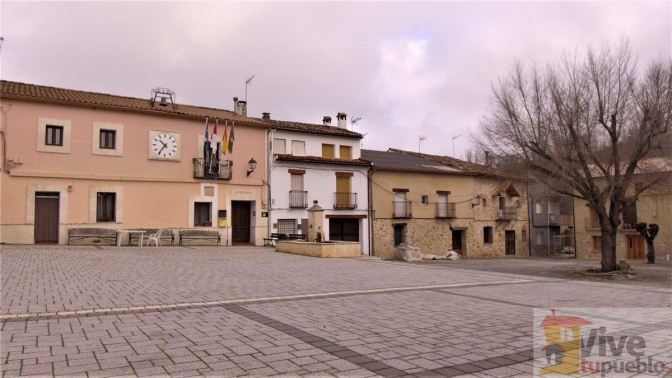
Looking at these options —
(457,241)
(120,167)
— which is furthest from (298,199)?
(457,241)

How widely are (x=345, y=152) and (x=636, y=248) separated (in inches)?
835

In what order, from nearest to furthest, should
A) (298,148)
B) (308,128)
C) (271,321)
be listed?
(271,321) < (298,148) < (308,128)

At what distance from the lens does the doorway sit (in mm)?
32312

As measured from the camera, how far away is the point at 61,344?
4.50 m

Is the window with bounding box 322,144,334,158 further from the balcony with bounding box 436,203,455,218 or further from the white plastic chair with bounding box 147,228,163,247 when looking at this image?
the white plastic chair with bounding box 147,228,163,247

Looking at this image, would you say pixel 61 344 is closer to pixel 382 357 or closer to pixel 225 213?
pixel 382 357

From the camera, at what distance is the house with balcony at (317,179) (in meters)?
25.1

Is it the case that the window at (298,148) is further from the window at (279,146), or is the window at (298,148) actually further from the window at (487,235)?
the window at (487,235)

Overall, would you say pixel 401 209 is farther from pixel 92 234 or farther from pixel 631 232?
pixel 92 234

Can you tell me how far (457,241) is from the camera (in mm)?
32500

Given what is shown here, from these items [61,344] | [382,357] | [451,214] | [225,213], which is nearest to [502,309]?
[382,357]

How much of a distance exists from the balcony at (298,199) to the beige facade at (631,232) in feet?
56.1

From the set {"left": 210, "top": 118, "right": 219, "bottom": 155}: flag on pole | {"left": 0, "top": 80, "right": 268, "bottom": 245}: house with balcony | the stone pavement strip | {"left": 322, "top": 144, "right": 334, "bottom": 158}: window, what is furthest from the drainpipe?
the stone pavement strip

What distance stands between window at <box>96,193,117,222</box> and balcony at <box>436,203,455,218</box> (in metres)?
20.0
